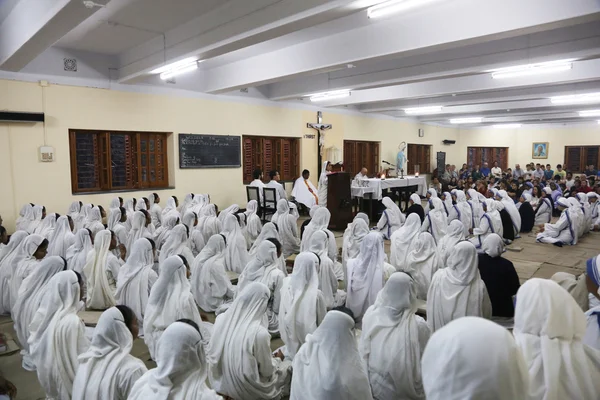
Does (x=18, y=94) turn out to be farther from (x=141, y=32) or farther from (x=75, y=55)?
(x=141, y=32)

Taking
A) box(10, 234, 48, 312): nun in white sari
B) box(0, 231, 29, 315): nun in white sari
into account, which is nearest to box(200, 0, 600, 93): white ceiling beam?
box(10, 234, 48, 312): nun in white sari

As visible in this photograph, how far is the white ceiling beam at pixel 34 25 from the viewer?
14.7 ft

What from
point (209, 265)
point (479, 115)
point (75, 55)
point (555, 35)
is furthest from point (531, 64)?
point (479, 115)

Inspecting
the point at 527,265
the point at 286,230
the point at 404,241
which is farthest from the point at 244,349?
the point at 527,265

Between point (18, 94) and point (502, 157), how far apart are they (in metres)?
22.2

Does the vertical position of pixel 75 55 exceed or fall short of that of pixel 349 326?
it exceeds it

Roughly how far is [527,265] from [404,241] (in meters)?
2.26

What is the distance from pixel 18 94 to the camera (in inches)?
293

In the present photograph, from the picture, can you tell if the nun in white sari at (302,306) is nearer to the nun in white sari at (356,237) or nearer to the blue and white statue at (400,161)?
the nun in white sari at (356,237)

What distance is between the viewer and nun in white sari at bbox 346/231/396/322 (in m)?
4.05

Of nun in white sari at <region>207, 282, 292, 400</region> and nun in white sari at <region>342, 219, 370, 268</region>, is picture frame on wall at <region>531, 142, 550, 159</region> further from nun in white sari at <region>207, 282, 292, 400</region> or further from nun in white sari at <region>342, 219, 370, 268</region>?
nun in white sari at <region>207, 282, 292, 400</region>

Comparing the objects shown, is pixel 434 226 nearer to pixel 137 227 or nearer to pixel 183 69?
pixel 137 227

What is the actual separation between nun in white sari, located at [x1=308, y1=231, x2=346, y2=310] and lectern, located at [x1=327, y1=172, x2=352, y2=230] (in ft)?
15.4

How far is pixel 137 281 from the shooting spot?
394cm
